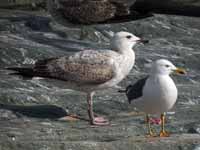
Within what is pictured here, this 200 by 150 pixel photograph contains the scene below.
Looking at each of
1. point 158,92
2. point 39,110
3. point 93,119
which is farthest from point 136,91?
point 39,110

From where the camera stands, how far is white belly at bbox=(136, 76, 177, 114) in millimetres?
6530

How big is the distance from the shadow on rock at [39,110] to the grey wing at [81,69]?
1.26ft

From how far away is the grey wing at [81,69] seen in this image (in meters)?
7.73

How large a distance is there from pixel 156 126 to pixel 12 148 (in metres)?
1.86

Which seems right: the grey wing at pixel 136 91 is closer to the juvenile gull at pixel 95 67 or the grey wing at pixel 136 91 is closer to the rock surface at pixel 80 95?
the rock surface at pixel 80 95

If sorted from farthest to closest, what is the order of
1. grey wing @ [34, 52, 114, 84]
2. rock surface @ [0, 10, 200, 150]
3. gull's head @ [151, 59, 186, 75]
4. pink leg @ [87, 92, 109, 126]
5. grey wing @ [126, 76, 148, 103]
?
1. grey wing @ [34, 52, 114, 84]
2. pink leg @ [87, 92, 109, 126]
3. grey wing @ [126, 76, 148, 103]
4. gull's head @ [151, 59, 186, 75]
5. rock surface @ [0, 10, 200, 150]

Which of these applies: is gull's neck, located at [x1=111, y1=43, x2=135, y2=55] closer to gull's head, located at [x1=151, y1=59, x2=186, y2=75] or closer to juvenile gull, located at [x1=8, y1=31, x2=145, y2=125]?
juvenile gull, located at [x1=8, y1=31, x2=145, y2=125]

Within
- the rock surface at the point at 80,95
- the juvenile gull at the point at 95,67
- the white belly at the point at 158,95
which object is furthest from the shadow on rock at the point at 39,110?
the white belly at the point at 158,95

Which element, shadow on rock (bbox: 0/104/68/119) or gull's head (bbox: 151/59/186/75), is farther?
shadow on rock (bbox: 0/104/68/119)

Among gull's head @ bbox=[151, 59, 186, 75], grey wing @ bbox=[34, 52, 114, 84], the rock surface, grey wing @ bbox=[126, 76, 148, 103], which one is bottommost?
the rock surface

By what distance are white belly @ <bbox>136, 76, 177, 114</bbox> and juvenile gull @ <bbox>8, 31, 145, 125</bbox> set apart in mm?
1142

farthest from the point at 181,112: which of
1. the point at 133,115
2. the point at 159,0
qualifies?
the point at 159,0

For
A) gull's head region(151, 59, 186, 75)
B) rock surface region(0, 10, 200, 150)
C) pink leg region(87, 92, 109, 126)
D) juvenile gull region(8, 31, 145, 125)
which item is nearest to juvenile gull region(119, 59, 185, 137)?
A: gull's head region(151, 59, 186, 75)

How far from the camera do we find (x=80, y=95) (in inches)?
344
